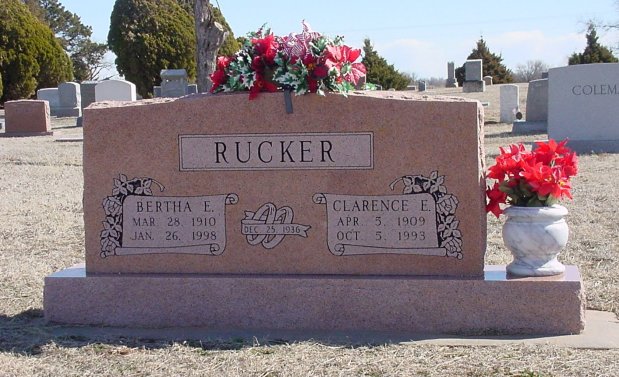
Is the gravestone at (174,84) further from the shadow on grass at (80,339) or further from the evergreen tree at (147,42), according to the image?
the shadow on grass at (80,339)

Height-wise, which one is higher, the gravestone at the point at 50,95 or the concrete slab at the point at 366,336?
the gravestone at the point at 50,95

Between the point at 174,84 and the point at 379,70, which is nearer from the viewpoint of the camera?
the point at 174,84

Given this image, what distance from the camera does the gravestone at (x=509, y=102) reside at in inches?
862

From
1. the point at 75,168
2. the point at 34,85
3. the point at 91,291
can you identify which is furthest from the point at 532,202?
the point at 34,85

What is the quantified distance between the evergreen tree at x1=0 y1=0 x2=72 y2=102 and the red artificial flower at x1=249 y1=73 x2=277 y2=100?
32.6 metres

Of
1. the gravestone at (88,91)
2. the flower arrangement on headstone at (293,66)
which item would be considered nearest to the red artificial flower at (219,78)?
the flower arrangement on headstone at (293,66)

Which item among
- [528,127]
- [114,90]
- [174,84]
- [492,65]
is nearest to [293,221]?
[528,127]

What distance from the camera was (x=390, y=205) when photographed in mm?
4750

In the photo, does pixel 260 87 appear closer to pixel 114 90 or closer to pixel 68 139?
pixel 68 139

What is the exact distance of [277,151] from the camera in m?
4.81

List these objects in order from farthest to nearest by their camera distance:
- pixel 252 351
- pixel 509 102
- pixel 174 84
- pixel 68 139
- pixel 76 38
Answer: pixel 76 38 < pixel 174 84 < pixel 509 102 < pixel 68 139 < pixel 252 351

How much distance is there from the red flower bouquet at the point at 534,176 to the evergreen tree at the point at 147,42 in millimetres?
33422

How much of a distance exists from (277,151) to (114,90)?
1873 cm

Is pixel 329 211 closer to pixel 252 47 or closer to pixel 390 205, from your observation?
pixel 390 205
